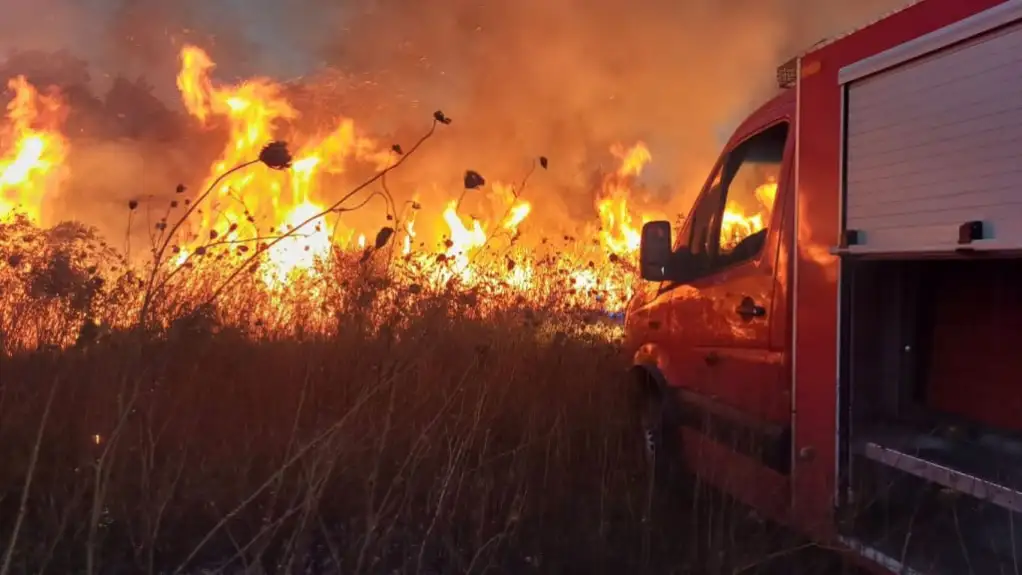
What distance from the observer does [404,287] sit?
4.93m

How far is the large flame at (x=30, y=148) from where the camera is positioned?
6176 millimetres

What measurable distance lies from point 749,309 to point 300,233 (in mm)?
2138

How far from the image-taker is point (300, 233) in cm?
377

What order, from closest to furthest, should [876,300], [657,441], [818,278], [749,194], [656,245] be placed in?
[818,278], [876,300], [749,194], [656,245], [657,441]

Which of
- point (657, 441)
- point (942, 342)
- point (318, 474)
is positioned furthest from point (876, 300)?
point (318, 474)

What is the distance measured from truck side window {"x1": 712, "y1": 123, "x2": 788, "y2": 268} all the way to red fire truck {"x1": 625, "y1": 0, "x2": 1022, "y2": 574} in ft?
0.04

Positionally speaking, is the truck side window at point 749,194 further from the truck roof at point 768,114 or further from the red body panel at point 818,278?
the red body panel at point 818,278

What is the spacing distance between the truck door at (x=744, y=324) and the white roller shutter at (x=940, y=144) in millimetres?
595

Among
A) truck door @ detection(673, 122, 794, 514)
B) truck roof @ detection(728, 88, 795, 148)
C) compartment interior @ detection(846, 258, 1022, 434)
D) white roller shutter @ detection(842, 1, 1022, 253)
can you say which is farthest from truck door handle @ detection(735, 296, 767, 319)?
truck roof @ detection(728, 88, 795, 148)

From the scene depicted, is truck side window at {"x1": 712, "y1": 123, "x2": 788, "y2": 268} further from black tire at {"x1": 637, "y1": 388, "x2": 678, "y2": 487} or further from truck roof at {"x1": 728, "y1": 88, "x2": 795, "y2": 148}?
black tire at {"x1": 637, "y1": 388, "x2": 678, "y2": 487}

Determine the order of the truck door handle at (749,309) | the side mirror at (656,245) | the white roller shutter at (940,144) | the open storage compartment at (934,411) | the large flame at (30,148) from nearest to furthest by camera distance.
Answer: the white roller shutter at (940,144) → the open storage compartment at (934,411) → the truck door handle at (749,309) → the side mirror at (656,245) → the large flame at (30,148)

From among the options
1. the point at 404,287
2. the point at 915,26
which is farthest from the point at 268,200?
the point at 915,26

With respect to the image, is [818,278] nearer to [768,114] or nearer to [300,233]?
[768,114]

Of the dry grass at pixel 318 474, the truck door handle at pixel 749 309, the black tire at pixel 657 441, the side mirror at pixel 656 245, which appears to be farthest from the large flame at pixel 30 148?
the truck door handle at pixel 749 309
